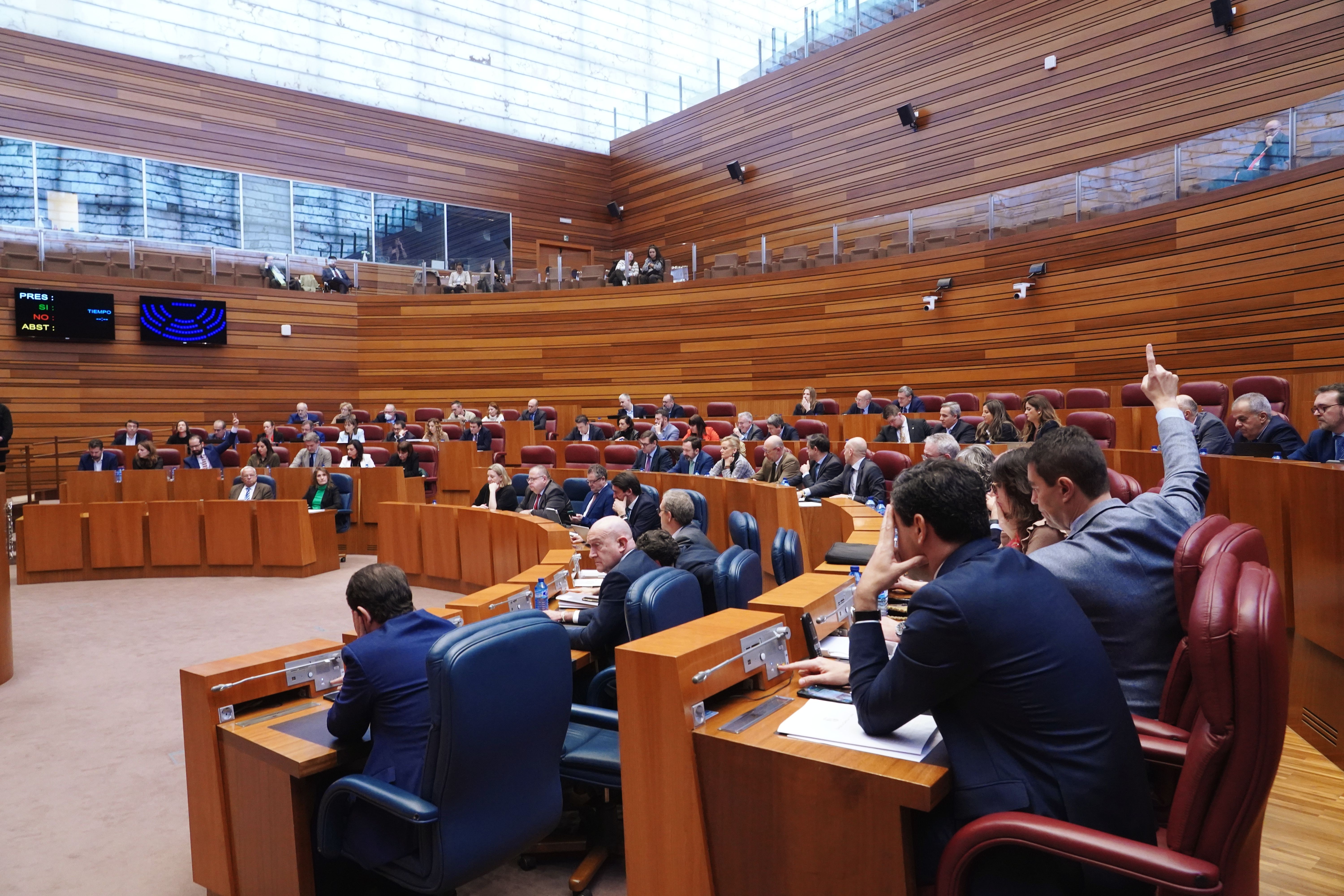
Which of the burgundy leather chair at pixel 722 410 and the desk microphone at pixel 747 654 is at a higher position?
the burgundy leather chair at pixel 722 410

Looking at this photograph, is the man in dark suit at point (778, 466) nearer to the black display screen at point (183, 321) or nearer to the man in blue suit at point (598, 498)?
the man in blue suit at point (598, 498)

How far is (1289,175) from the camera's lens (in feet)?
21.1

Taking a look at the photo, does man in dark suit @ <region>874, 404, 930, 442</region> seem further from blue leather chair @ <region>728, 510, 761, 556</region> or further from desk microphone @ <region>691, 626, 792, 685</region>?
desk microphone @ <region>691, 626, 792, 685</region>

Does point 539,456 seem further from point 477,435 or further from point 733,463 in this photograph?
point 733,463

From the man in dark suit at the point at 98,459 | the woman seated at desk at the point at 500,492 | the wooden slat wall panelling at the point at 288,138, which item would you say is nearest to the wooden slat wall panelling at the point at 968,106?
the wooden slat wall panelling at the point at 288,138

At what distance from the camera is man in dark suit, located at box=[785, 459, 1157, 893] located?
1290mm

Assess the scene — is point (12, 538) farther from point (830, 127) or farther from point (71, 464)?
point (830, 127)

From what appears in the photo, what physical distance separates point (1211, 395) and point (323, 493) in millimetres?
7341

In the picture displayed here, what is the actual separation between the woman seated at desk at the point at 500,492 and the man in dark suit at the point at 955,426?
336 centimetres

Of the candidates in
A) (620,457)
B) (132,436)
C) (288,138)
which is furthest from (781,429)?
(288,138)

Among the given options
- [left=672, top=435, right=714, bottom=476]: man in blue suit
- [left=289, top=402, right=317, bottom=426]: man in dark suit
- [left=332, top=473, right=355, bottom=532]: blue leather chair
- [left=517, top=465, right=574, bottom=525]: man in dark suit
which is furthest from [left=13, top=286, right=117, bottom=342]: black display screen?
[left=672, top=435, right=714, bottom=476]: man in blue suit

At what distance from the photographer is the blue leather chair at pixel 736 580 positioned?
102 inches

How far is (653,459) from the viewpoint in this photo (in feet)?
25.2

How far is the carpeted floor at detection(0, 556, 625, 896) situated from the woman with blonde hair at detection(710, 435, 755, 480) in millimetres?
2432
